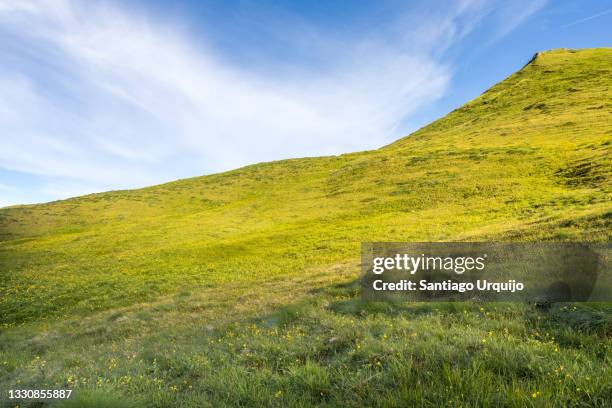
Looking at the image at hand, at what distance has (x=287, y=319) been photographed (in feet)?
34.5

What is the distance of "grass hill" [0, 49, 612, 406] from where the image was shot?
213 inches

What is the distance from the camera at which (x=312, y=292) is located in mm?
14367

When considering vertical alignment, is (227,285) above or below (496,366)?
below

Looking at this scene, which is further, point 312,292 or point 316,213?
point 316,213

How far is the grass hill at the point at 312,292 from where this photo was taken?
5.40 metres

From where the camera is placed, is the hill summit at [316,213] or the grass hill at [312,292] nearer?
the grass hill at [312,292]

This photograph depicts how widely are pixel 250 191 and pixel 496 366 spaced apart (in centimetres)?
7110

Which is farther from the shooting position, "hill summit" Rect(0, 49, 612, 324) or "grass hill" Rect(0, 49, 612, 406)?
"hill summit" Rect(0, 49, 612, 324)

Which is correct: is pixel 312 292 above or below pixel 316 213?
below

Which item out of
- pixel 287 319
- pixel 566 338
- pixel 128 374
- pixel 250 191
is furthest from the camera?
pixel 250 191

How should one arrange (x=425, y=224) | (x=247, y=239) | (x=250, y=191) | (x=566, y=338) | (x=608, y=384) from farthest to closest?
(x=250, y=191), (x=247, y=239), (x=425, y=224), (x=566, y=338), (x=608, y=384)

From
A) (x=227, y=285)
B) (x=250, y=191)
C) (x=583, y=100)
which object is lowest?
(x=227, y=285)

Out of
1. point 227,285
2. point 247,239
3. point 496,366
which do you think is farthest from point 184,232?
point 496,366

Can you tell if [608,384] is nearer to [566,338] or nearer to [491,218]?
[566,338]
